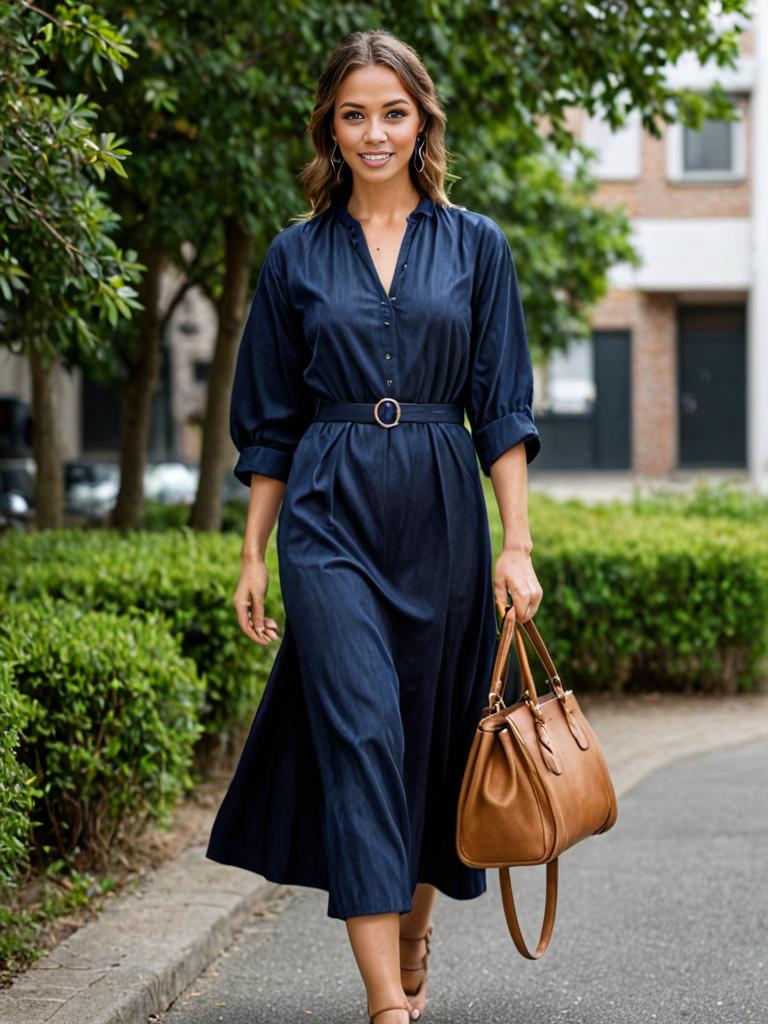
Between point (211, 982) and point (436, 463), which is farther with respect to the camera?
point (211, 982)

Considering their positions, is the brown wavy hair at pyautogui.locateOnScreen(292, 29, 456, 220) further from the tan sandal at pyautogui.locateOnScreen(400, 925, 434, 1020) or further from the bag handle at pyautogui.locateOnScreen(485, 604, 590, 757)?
the tan sandal at pyautogui.locateOnScreen(400, 925, 434, 1020)

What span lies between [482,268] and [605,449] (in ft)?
91.2

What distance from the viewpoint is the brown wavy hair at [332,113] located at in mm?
3766

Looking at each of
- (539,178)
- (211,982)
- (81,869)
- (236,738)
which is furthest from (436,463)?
(539,178)

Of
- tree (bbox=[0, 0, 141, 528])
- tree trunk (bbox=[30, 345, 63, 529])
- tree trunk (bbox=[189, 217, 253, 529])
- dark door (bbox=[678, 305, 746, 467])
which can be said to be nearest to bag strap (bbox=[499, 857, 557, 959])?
tree (bbox=[0, 0, 141, 528])

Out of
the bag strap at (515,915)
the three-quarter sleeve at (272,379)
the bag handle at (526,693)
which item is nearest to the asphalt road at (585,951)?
the bag strap at (515,915)

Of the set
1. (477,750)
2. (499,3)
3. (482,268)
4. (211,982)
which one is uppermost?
(499,3)

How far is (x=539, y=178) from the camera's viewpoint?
605 inches

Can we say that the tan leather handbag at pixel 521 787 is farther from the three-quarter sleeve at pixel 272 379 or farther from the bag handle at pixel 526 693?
the three-quarter sleeve at pixel 272 379

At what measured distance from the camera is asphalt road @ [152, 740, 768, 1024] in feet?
13.8

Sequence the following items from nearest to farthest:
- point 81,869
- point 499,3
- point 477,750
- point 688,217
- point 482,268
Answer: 1. point 477,750
2. point 482,268
3. point 81,869
4. point 499,3
5. point 688,217

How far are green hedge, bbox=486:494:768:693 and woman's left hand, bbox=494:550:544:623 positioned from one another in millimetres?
4849

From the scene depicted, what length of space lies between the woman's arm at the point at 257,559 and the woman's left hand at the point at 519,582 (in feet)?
1.73

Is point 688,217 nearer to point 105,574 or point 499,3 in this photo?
point 499,3
